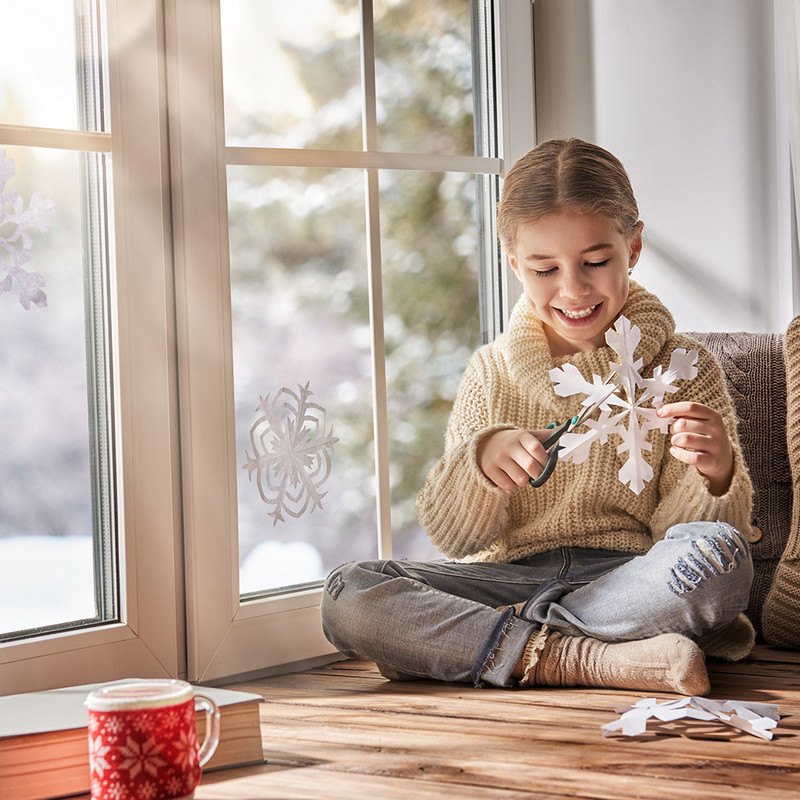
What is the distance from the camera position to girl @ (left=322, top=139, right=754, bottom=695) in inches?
49.9

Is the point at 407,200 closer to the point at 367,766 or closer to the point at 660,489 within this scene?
the point at 660,489

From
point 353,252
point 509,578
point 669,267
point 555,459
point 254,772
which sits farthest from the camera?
point 669,267

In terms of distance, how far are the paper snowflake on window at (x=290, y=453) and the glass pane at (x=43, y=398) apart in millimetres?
249

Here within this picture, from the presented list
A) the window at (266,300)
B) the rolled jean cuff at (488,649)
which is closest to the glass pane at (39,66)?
the window at (266,300)

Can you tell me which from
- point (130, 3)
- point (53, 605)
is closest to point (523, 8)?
point (130, 3)

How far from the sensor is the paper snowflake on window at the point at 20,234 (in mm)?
1271

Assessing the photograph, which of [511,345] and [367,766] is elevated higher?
[511,345]

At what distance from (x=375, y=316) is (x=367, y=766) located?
777 millimetres

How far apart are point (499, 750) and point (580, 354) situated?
65cm

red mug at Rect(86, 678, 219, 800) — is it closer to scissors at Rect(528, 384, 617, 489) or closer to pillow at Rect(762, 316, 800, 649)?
scissors at Rect(528, 384, 617, 489)

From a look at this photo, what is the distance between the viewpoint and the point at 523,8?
1796mm

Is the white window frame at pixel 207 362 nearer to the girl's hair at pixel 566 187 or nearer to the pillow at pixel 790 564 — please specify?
the girl's hair at pixel 566 187

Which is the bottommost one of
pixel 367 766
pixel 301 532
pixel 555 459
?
pixel 367 766

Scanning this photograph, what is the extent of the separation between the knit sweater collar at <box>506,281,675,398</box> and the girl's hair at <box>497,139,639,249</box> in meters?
0.11
